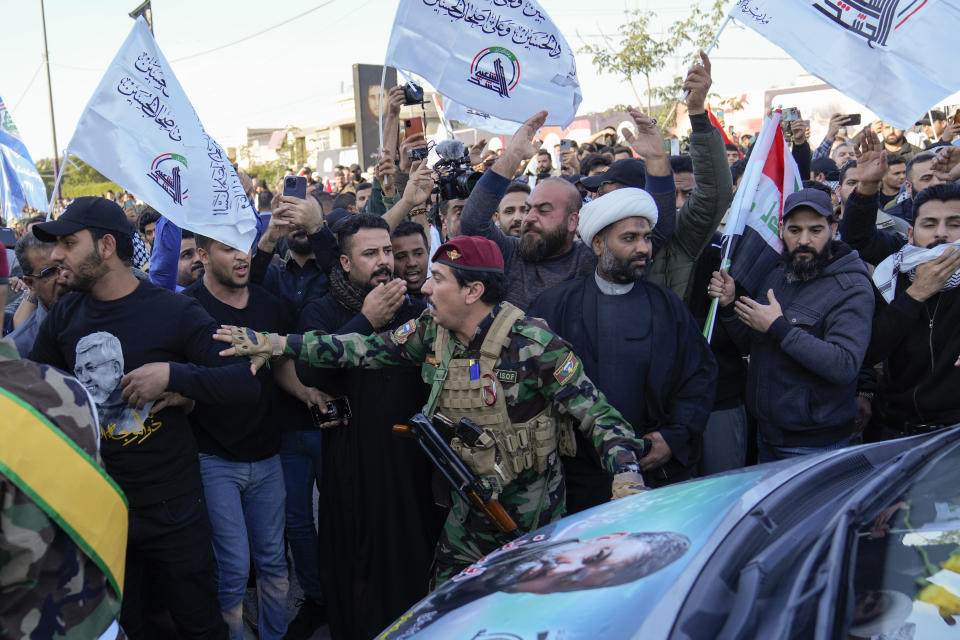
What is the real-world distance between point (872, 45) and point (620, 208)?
189cm

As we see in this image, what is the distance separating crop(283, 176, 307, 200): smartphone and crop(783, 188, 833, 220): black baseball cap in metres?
2.73

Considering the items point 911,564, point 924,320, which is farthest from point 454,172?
point 911,564

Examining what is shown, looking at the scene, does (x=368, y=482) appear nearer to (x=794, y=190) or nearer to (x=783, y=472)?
(x=783, y=472)

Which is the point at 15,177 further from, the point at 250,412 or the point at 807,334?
the point at 807,334

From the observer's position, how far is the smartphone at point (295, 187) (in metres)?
4.41

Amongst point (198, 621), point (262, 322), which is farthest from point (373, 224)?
point (198, 621)

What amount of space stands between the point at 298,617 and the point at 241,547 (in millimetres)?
862

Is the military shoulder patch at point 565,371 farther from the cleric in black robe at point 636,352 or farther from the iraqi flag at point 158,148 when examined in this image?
the iraqi flag at point 158,148

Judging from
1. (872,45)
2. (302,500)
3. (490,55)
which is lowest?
(302,500)

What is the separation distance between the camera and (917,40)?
164 inches

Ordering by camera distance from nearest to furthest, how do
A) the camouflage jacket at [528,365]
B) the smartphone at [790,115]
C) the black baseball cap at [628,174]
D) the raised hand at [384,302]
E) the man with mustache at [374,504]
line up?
the camouflage jacket at [528,365] < the raised hand at [384,302] < the man with mustache at [374,504] < the black baseball cap at [628,174] < the smartphone at [790,115]

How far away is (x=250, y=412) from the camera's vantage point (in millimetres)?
3922

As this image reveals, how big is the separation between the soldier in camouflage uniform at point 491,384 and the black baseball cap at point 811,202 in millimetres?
1636

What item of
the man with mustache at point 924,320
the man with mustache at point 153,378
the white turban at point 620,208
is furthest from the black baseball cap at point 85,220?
the man with mustache at point 924,320
